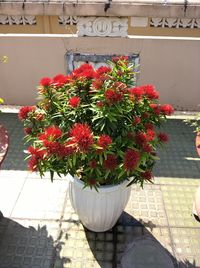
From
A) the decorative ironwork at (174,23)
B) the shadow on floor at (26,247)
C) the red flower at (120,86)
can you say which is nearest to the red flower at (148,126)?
the red flower at (120,86)

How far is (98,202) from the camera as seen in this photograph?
3.29 metres

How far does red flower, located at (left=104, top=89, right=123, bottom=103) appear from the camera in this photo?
2.76m

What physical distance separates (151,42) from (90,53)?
1044mm

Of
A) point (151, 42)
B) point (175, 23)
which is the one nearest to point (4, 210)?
point (151, 42)

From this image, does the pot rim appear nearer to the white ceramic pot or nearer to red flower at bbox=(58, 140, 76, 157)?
the white ceramic pot

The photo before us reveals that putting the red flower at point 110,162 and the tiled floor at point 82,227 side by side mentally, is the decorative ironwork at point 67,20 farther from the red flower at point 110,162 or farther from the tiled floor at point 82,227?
the red flower at point 110,162

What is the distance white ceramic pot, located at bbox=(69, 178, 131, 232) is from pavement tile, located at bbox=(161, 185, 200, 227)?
87 cm

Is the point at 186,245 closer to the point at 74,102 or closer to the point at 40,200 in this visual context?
the point at 40,200

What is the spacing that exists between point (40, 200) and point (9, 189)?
1.59 feet

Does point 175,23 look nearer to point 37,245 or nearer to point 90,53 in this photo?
point 90,53

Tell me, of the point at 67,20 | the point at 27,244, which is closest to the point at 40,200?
the point at 27,244

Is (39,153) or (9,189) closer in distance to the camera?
(39,153)

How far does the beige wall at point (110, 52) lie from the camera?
5.43 metres

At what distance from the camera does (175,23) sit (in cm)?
615
